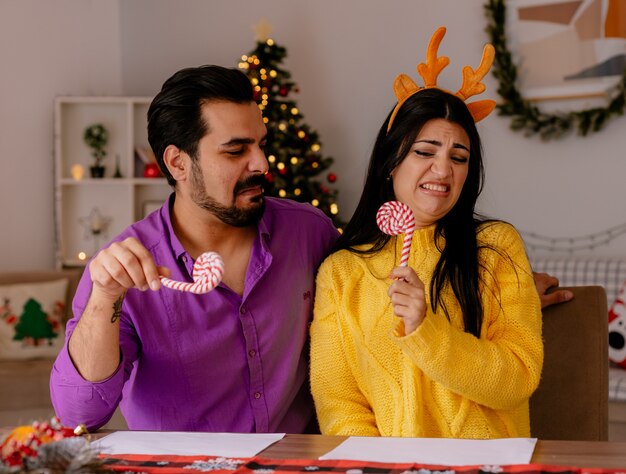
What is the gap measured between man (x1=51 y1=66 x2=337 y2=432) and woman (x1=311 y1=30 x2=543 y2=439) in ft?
0.33

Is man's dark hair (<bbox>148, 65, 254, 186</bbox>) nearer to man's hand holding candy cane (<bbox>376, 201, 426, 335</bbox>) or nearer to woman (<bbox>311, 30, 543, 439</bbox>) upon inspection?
woman (<bbox>311, 30, 543, 439</bbox>)

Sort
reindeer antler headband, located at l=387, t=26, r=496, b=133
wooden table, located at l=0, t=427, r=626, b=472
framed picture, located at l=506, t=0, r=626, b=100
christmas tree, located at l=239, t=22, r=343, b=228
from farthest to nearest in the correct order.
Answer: christmas tree, located at l=239, t=22, r=343, b=228 < framed picture, located at l=506, t=0, r=626, b=100 < reindeer antler headband, located at l=387, t=26, r=496, b=133 < wooden table, located at l=0, t=427, r=626, b=472

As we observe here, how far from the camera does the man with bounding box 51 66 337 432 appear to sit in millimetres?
1942

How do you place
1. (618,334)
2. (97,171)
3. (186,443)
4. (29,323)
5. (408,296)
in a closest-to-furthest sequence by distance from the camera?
(186,443) → (408,296) → (618,334) → (29,323) → (97,171)

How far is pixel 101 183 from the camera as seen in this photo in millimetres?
5773

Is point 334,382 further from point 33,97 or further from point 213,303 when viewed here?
point 33,97

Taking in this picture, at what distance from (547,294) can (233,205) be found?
0.72 m

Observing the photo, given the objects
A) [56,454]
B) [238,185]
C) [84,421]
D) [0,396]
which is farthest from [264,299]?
[0,396]

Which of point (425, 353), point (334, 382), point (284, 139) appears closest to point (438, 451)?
point (425, 353)

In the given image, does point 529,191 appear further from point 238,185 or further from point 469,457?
point 469,457

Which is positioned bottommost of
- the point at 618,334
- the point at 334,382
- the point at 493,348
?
the point at 618,334

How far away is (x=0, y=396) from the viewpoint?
441 centimetres

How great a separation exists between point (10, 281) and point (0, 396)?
Result: 2.68 feet

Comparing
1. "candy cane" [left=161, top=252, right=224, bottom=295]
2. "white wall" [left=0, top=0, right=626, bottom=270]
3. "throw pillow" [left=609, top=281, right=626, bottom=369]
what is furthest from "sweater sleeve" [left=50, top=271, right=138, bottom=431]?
"white wall" [left=0, top=0, right=626, bottom=270]
